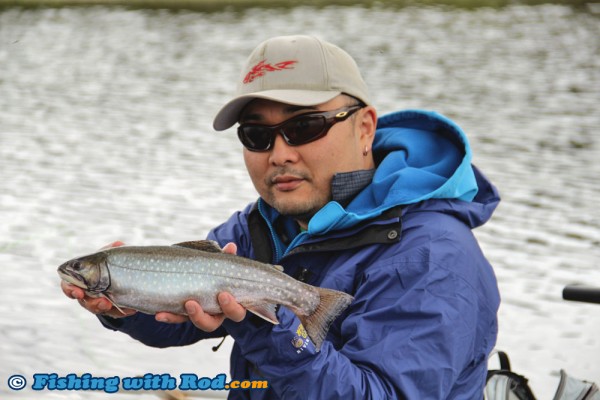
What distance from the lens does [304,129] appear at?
2.85 m

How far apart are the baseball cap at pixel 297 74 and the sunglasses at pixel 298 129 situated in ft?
0.21

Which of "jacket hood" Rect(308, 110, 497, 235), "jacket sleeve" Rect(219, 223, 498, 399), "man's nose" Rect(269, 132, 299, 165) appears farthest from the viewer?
"man's nose" Rect(269, 132, 299, 165)

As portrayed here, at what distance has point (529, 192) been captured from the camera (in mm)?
9570

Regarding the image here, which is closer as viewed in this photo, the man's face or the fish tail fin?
the fish tail fin

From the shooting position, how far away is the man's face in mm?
2867

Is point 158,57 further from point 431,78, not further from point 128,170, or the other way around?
point 128,170

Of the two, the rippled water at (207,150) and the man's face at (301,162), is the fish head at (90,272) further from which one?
the rippled water at (207,150)

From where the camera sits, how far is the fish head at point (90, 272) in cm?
249

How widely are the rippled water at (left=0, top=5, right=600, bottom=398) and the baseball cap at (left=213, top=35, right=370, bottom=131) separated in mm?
2776

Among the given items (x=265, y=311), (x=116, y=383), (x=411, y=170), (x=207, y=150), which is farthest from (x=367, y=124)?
(x=207, y=150)

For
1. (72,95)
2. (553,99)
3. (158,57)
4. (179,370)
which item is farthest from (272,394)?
(158,57)
